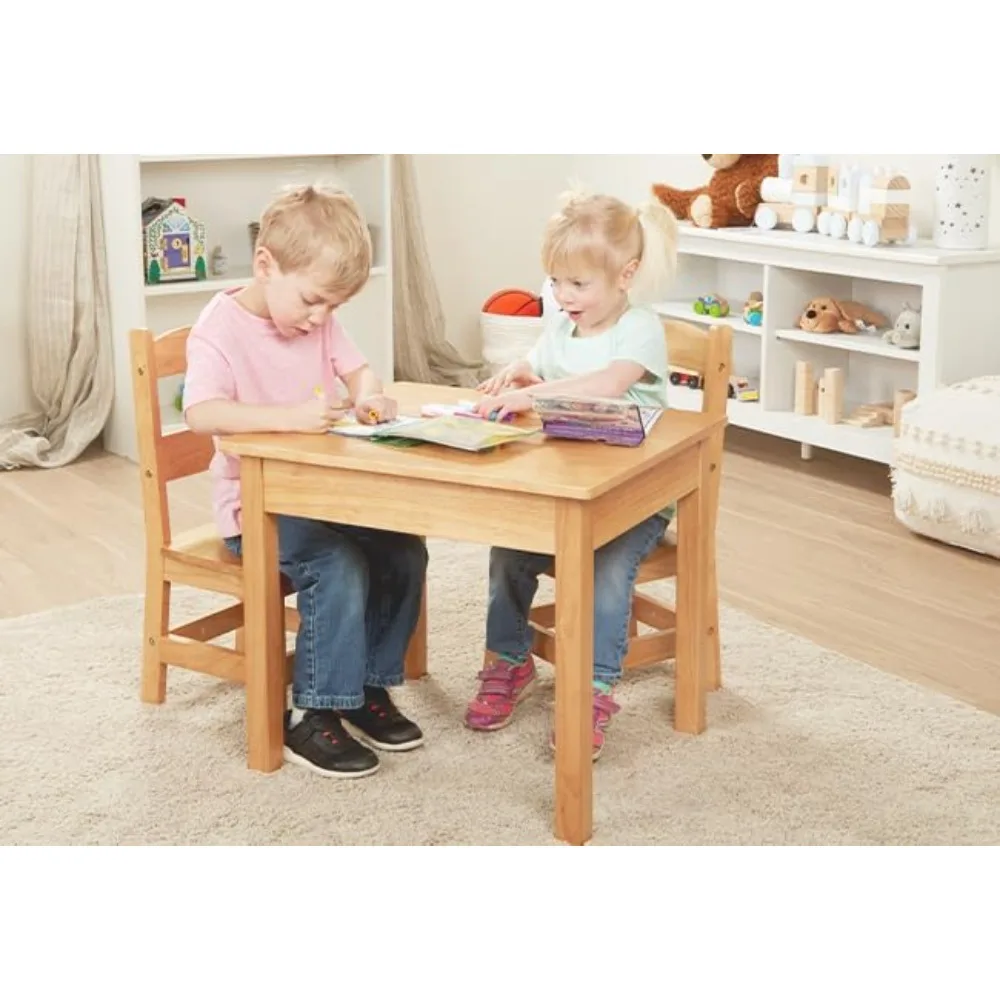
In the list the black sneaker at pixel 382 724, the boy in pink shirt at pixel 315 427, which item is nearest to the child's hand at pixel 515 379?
the boy in pink shirt at pixel 315 427

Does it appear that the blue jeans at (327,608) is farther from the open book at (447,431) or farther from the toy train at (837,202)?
the toy train at (837,202)

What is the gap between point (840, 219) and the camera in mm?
4336

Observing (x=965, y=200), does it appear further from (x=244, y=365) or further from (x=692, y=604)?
(x=244, y=365)

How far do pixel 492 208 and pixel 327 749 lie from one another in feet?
11.2

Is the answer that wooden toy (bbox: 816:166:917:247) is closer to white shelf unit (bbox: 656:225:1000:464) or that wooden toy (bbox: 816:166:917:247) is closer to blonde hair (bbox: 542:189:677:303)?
white shelf unit (bbox: 656:225:1000:464)

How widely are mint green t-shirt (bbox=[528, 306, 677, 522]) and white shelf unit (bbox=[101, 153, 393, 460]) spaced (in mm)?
1840

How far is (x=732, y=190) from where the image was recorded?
4.71m

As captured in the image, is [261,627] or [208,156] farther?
[208,156]

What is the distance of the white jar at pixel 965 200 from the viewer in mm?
4043

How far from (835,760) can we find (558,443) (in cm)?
71

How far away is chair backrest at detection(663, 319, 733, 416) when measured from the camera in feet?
8.82

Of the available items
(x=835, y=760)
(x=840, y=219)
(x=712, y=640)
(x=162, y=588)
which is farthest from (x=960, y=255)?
(x=162, y=588)

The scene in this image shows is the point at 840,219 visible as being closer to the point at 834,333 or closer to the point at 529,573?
the point at 834,333

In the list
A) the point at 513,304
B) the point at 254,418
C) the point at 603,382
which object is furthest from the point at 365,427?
the point at 513,304
